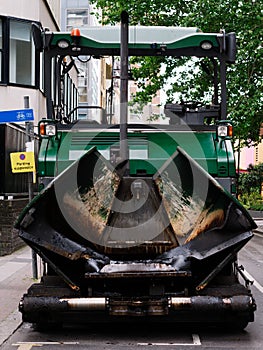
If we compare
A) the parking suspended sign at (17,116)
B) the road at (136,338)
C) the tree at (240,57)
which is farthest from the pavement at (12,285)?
the tree at (240,57)

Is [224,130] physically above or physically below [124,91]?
below

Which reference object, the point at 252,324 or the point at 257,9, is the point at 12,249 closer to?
the point at 252,324

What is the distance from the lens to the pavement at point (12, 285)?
9.04 meters

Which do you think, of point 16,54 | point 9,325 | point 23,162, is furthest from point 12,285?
point 16,54

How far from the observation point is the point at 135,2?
30734 millimetres

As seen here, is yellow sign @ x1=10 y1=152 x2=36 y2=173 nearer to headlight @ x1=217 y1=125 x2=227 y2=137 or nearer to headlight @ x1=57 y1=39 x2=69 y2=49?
headlight @ x1=57 y1=39 x2=69 y2=49

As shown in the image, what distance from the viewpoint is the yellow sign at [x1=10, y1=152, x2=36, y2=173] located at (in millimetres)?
12250

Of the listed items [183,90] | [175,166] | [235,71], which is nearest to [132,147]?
[175,166]

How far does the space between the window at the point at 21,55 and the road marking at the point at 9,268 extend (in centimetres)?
900

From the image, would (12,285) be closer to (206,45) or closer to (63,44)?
(63,44)

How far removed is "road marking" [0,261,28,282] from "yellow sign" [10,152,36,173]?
1949 millimetres

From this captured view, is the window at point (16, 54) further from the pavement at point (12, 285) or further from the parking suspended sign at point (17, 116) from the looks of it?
the parking suspended sign at point (17, 116)

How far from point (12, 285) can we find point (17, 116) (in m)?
2.64

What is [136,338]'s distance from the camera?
8422 mm
